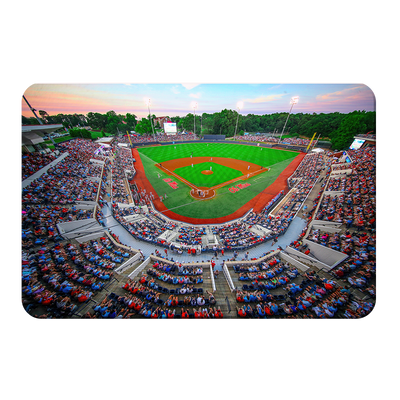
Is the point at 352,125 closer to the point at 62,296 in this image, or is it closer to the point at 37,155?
the point at 62,296

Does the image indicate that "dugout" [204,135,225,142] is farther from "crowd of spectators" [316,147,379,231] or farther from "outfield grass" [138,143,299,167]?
"crowd of spectators" [316,147,379,231]

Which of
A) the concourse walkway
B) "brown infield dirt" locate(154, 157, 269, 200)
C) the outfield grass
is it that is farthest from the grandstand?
the outfield grass

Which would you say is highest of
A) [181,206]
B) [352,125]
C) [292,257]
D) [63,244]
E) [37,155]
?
[352,125]

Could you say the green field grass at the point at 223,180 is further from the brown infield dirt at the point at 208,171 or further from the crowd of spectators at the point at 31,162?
the crowd of spectators at the point at 31,162

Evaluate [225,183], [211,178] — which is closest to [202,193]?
[225,183]

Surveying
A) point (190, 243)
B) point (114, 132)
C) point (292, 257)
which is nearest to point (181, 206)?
point (190, 243)

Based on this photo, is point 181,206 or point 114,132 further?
point 114,132
